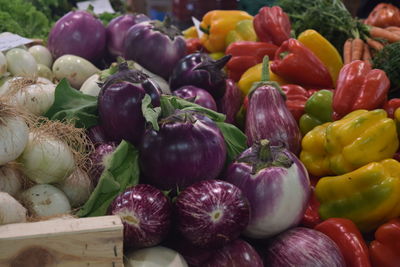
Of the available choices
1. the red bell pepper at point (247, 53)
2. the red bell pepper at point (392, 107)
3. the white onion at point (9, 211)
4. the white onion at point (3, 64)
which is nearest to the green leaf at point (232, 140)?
the red bell pepper at point (392, 107)

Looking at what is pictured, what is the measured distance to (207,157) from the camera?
3.92 feet

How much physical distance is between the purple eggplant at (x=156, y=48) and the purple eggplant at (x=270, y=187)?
0.74m

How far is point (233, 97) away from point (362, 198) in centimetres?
68

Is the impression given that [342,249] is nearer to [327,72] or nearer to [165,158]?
[165,158]

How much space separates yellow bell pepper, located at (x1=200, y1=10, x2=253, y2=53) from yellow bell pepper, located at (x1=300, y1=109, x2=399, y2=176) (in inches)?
41.3

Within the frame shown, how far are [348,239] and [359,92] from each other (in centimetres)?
52

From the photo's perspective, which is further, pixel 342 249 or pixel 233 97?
pixel 233 97

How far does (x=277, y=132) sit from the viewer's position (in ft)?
4.88

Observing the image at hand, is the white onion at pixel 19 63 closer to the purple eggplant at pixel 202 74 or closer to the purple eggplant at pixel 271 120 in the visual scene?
the purple eggplant at pixel 202 74

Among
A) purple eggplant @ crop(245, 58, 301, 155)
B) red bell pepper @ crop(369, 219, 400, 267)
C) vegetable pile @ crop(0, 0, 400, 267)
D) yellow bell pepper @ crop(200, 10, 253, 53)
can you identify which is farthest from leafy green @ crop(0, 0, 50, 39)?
red bell pepper @ crop(369, 219, 400, 267)

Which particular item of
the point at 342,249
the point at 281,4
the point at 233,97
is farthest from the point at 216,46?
the point at 342,249

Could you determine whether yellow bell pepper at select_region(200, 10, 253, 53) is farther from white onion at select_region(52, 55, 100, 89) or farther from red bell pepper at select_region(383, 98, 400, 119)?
red bell pepper at select_region(383, 98, 400, 119)

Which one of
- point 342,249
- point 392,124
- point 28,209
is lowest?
point 342,249

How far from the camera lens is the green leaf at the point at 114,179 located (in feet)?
3.90
